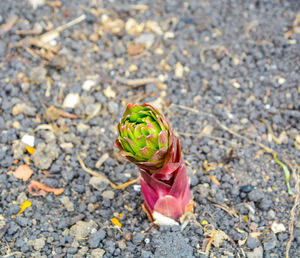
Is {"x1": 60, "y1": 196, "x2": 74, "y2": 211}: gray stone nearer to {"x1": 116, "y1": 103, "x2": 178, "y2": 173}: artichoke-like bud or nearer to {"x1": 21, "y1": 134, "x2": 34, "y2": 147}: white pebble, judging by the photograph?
{"x1": 21, "y1": 134, "x2": 34, "y2": 147}: white pebble

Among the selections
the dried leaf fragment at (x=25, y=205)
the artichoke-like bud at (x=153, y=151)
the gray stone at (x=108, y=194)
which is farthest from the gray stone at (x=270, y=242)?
the dried leaf fragment at (x=25, y=205)

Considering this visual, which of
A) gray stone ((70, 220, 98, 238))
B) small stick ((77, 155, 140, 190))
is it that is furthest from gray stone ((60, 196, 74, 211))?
small stick ((77, 155, 140, 190))

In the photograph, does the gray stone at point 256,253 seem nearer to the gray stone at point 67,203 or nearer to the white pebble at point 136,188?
the white pebble at point 136,188

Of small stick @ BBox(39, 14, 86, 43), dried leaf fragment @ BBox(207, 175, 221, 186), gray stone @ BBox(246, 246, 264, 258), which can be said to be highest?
small stick @ BBox(39, 14, 86, 43)

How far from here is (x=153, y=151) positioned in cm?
223

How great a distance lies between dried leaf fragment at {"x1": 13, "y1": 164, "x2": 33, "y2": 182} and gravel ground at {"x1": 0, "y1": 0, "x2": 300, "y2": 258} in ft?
0.10

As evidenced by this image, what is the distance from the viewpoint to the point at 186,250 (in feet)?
8.38

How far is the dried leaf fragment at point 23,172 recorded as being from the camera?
9.69ft

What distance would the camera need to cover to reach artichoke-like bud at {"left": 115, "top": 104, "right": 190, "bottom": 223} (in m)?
2.22

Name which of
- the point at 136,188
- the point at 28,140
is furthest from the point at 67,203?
the point at 28,140

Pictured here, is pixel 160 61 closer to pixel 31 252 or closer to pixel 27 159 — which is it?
pixel 27 159

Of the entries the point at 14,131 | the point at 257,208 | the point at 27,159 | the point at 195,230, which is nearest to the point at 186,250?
the point at 195,230

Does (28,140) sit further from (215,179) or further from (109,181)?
(215,179)

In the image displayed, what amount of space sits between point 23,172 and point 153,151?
117 centimetres
